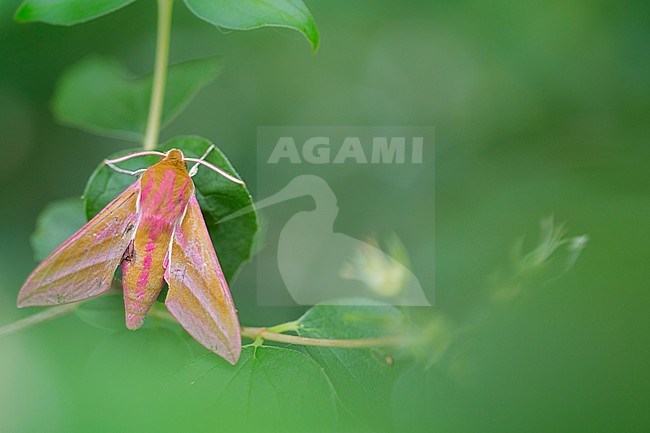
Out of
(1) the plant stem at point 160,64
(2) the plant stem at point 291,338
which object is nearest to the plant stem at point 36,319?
(2) the plant stem at point 291,338

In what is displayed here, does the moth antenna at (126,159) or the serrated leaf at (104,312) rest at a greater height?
the moth antenna at (126,159)

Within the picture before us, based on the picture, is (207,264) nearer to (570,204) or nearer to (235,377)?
(235,377)

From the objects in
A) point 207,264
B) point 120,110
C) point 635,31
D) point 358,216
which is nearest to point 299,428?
point 207,264

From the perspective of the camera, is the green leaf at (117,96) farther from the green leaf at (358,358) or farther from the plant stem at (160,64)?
the green leaf at (358,358)

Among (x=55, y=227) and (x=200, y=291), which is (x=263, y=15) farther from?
(x=55, y=227)

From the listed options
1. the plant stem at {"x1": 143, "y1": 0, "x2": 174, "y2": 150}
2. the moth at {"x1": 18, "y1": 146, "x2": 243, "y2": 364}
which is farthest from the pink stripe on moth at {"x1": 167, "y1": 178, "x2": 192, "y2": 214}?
the plant stem at {"x1": 143, "y1": 0, "x2": 174, "y2": 150}

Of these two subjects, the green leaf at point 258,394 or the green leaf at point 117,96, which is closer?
the green leaf at point 258,394

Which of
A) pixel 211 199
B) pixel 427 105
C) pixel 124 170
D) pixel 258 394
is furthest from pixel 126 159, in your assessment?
pixel 427 105
